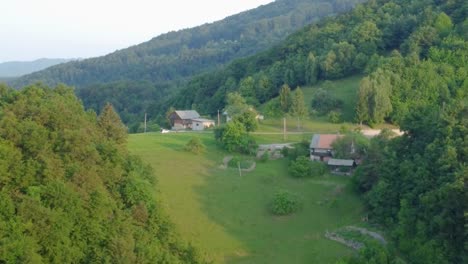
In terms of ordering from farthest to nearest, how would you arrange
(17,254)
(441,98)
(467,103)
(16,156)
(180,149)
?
(441,98)
(180,149)
(467,103)
(16,156)
(17,254)

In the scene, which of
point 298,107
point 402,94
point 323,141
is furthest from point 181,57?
point 323,141

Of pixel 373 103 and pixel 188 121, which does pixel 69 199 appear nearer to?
pixel 373 103

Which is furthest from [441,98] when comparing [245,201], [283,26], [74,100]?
[283,26]

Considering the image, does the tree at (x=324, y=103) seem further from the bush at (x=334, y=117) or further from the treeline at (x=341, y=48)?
the treeline at (x=341, y=48)

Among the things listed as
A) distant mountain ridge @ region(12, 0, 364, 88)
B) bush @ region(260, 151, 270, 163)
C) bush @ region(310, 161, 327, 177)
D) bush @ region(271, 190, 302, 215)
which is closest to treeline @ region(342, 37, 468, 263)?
bush @ region(310, 161, 327, 177)

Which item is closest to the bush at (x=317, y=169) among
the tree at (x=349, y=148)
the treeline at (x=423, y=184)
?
the tree at (x=349, y=148)

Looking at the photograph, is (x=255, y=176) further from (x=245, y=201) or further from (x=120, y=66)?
(x=120, y=66)

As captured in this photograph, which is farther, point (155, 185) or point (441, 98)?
point (441, 98)
